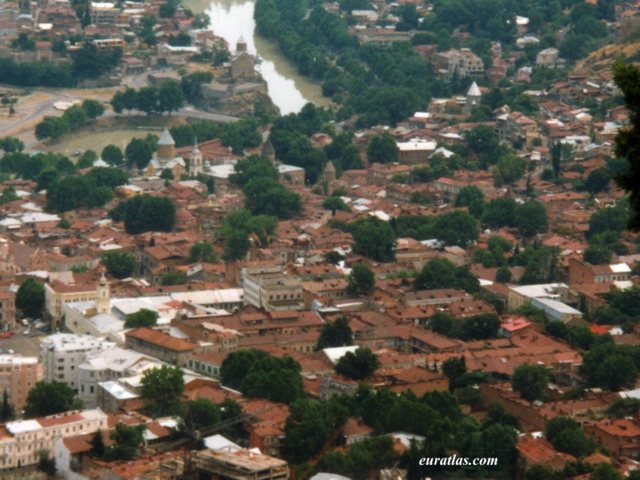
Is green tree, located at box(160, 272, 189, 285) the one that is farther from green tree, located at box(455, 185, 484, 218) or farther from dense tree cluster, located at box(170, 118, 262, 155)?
dense tree cluster, located at box(170, 118, 262, 155)

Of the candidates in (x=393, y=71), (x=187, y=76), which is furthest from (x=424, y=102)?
(x=187, y=76)

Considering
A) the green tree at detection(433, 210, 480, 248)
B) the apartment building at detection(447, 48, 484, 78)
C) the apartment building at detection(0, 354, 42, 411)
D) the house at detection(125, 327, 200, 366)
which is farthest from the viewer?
the apartment building at detection(447, 48, 484, 78)

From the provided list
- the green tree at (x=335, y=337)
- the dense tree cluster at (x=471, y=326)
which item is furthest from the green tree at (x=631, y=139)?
the dense tree cluster at (x=471, y=326)

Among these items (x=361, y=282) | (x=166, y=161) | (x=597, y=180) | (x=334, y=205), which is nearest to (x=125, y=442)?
(x=361, y=282)

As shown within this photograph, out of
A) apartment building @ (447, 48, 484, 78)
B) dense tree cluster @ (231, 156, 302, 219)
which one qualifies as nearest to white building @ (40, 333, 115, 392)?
dense tree cluster @ (231, 156, 302, 219)

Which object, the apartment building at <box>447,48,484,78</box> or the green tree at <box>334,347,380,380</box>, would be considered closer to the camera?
the green tree at <box>334,347,380,380</box>

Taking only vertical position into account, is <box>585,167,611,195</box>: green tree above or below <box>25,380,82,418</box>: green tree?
below

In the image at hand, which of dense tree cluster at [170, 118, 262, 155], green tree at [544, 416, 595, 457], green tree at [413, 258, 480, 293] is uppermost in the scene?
green tree at [544, 416, 595, 457]
